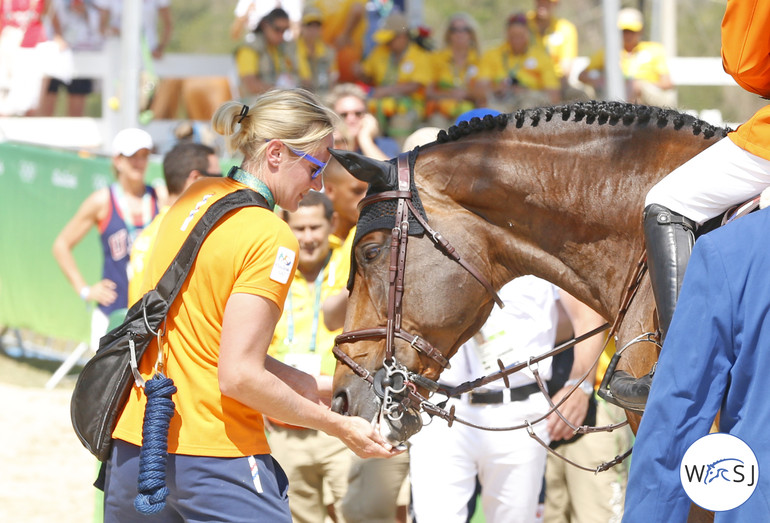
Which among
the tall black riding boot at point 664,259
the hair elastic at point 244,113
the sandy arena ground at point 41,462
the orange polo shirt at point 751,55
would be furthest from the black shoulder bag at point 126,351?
the sandy arena ground at point 41,462

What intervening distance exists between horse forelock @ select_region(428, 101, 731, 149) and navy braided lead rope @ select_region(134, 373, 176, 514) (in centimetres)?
118

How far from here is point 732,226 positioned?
1.95 m

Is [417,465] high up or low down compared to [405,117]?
down

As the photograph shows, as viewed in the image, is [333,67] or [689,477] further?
[333,67]

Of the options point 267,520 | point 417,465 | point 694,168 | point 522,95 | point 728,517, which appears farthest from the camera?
point 522,95

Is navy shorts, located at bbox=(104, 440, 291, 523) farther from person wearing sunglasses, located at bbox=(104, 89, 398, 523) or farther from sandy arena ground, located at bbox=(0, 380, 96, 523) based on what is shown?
sandy arena ground, located at bbox=(0, 380, 96, 523)

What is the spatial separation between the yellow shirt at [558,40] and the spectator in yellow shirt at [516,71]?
303 mm

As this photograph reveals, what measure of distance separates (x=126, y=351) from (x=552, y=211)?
4.61 feet

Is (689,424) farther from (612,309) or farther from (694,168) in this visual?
(612,309)

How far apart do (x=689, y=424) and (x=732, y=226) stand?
41 cm

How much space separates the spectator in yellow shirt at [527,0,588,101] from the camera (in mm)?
10742

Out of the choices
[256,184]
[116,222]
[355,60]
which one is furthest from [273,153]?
[355,60]

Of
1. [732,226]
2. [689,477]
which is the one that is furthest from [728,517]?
[732,226]

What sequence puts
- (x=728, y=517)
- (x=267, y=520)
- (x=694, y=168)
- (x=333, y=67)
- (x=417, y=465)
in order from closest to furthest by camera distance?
(x=728, y=517)
(x=694, y=168)
(x=267, y=520)
(x=417, y=465)
(x=333, y=67)
